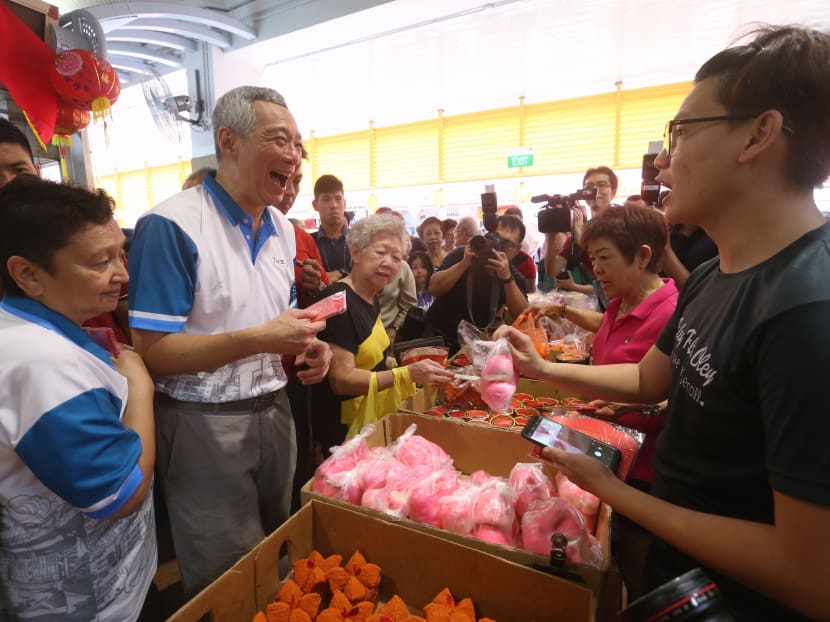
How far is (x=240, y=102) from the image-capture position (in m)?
1.30

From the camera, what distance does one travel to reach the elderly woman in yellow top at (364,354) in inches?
70.2

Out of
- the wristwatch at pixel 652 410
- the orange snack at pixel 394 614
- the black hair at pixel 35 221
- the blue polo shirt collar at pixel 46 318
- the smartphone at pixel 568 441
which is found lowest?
the orange snack at pixel 394 614

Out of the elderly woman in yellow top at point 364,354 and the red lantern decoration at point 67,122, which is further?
the red lantern decoration at point 67,122

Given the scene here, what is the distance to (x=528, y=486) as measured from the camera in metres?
1.21

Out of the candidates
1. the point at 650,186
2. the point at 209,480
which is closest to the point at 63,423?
the point at 209,480

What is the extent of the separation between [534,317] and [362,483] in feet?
4.51

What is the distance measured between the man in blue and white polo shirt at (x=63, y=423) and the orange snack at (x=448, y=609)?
69 centimetres

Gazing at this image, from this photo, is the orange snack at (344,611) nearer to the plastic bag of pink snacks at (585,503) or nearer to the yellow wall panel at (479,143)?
the plastic bag of pink snacks at (585,503)

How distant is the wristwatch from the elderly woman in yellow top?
697mm

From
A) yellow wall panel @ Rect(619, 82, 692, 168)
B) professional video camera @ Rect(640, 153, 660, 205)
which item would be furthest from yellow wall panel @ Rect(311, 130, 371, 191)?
professional video camera @ Rect(640, 153, 660, 205)

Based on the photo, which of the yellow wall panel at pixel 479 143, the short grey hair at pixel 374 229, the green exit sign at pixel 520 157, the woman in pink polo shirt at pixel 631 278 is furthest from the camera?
the yellow wall panel at pixel 479 143

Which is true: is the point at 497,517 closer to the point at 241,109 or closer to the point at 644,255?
the point at 644,255

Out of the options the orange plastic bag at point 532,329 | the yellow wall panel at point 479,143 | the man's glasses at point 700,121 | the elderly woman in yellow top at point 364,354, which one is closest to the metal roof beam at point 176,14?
the yellow wall panel at point 479,143

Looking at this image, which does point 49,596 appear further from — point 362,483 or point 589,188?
point 589,188
